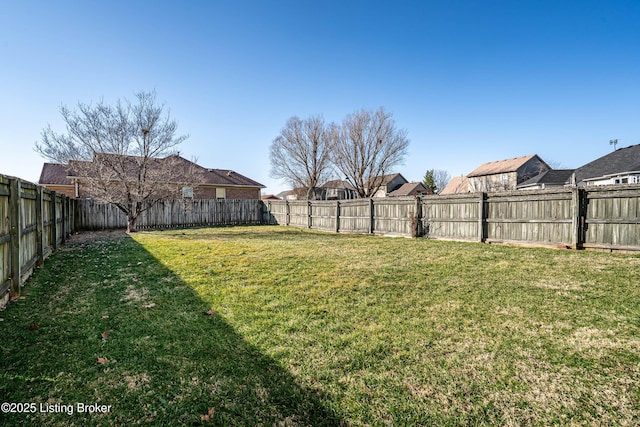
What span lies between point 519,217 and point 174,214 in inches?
690

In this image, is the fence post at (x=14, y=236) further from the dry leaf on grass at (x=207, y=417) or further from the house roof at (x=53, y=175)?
the house roof at (x=53, y=175)

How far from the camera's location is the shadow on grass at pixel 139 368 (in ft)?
5.84

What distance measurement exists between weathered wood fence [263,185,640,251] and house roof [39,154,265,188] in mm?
9408

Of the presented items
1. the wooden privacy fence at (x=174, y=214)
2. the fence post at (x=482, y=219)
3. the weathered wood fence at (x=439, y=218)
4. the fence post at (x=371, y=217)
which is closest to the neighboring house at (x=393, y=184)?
the wooden privacy fence at (x=174, y=214)

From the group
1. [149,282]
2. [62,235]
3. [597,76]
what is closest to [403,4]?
[597,76]

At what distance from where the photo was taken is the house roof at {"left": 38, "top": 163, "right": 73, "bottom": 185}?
67.6ft

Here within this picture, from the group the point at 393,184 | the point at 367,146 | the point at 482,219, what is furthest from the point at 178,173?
the point at 393,184

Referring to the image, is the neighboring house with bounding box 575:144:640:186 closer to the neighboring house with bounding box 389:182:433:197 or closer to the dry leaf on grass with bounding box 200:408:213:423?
the neighboring house with bounding box 389:182:433:197

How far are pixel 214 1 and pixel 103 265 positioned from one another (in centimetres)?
885

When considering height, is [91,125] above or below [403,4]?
below

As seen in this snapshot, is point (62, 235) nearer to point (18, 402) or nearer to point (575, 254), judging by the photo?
point (18, 402)

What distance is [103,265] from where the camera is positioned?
6.16 meters

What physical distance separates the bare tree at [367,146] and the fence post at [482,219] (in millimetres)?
21790

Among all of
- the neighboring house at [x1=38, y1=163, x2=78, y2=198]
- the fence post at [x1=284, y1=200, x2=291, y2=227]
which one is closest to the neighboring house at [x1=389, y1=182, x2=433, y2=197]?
the fence post at [x1=284, y1=200, x2=291, y2=227]
